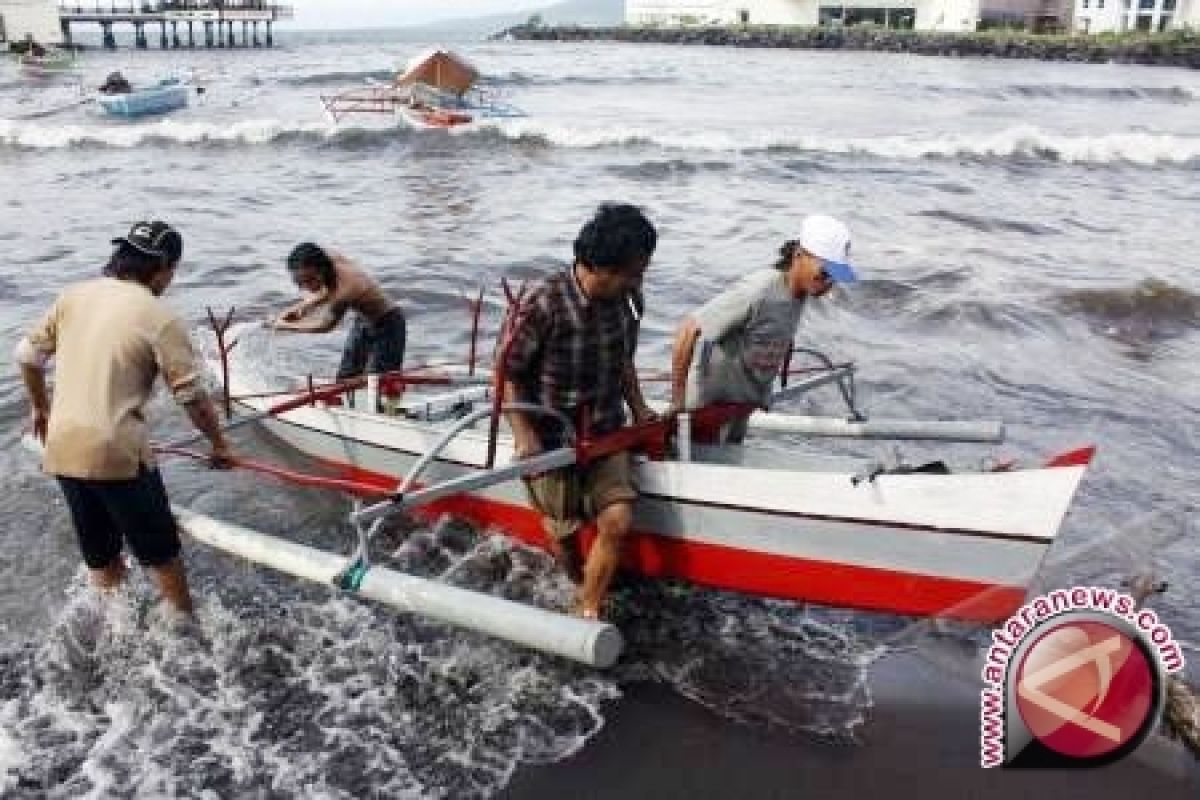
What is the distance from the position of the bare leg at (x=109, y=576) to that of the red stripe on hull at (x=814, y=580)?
2.22 m

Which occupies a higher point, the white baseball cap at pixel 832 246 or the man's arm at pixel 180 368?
the white baseball cap at pixel 832 246

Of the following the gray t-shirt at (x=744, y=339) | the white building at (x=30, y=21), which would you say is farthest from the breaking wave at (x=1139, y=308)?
the white building at (x=30, y=21)

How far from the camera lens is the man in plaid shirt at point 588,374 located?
4656 mm

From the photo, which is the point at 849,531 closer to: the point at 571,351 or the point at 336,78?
the point at 571,351

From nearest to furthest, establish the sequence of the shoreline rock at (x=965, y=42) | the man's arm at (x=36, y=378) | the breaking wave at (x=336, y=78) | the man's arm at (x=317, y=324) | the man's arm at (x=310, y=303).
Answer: the man's arm at (x=36, y=378)
the man's arm at (x=310, y=303)
the man's arm at (x=317, y=324)
the breaking wave at (x=336, y=78)
the shoreline rock at (x=965, y=42)

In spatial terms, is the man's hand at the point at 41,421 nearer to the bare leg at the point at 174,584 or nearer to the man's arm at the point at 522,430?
the bare leg at the point at 174,584

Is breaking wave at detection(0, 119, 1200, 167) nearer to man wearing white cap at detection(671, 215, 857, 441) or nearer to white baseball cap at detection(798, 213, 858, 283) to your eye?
A: man wearing white cap at detection(671, 215, 857, 441)

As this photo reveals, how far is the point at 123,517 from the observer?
16.6 feet

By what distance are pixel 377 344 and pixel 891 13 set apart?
114468 mm

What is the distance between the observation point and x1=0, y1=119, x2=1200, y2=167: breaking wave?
2931 cm

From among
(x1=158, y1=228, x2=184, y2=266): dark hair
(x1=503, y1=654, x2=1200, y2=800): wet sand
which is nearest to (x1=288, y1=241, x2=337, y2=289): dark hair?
(x1=158, y1=228, x2=184, y2=266): dark hair

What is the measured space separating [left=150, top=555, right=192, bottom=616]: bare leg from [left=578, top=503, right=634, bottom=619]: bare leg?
7.06ft

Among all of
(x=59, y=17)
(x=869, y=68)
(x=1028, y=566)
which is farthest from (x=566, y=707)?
(x=59, y=17)

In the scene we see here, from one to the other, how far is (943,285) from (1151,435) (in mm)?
5877
